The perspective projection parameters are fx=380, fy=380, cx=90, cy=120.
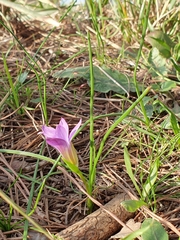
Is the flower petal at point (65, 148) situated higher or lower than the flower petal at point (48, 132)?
lower

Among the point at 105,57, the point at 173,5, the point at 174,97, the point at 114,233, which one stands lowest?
the point at 114,233

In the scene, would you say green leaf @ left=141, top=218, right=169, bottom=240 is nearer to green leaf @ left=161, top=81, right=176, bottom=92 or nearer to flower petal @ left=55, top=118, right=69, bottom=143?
flower petal @ left=55, top=118, right=69, bottom=143

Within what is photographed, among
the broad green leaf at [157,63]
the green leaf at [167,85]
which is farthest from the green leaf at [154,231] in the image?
the broad green leaf at [157,63]

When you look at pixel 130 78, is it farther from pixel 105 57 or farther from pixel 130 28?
pixel 130 28

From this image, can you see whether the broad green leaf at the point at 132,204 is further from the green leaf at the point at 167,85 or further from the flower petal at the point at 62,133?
the green leaf at the point at 167,85

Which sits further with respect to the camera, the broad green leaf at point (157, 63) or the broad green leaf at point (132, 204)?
the broad green leaf at point (157, 63)

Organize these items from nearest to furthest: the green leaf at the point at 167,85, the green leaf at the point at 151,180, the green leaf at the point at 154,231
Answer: the green leaf at the point at 154,231, the green leaf at the point at 151,180, the green leaf at the point at 167,85

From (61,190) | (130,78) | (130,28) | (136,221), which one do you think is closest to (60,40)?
(130,28)
